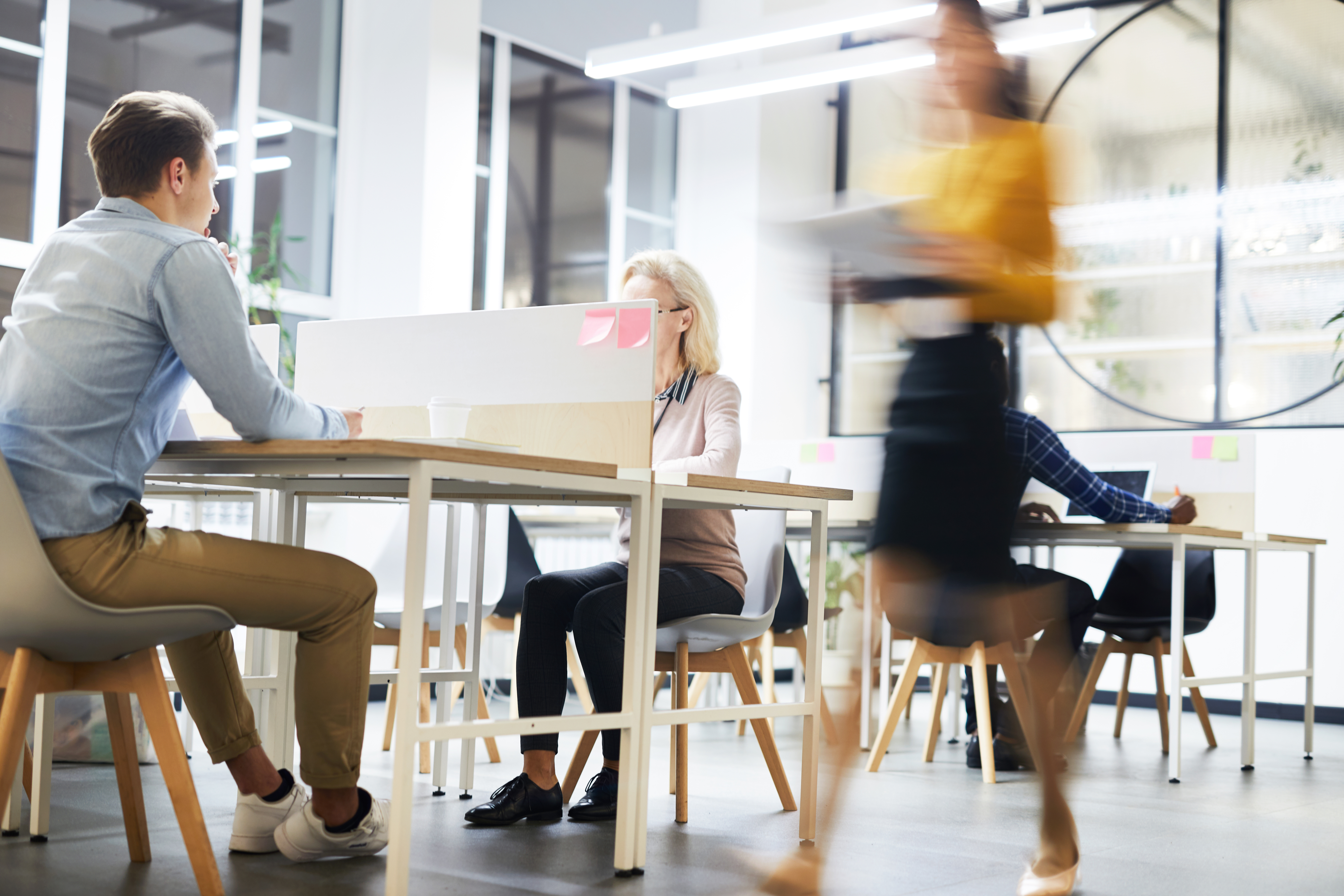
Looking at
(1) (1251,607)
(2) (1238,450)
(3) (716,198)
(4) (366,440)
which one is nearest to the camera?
(4) (366,440)

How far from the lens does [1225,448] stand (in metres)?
4.41

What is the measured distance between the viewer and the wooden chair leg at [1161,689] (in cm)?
406

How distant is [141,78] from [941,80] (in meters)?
3.93

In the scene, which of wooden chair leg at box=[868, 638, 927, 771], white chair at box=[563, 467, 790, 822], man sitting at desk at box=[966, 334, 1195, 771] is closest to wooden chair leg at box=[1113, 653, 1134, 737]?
man sitting at desk at box=[966, 334, 1195, 771]

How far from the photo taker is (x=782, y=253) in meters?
1.76

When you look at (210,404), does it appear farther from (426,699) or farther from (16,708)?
(16,708)

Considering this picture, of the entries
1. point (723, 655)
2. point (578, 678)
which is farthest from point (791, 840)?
point (578, 678)

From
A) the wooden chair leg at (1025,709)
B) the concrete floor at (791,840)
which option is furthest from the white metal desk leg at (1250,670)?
the wooden chair leg at (1025,709)

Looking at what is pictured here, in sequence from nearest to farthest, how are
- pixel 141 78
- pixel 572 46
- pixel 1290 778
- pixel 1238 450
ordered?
1. pixel 1290 778
2. pixel 1238 450
3. pixel 141 78
4. pixel 572 46

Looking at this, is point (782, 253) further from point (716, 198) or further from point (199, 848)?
point (716, 198)

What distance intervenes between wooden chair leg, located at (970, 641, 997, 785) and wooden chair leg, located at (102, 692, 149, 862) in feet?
6.54

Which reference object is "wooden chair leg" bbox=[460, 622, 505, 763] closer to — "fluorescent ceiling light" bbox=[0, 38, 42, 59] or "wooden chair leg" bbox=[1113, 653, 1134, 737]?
"wooden chair leg" bbox=[1113, 653, 1134, 737]

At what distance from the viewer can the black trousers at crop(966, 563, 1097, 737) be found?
136 inches

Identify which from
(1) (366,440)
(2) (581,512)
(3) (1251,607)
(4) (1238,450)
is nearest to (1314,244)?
(4) (1238,450)
